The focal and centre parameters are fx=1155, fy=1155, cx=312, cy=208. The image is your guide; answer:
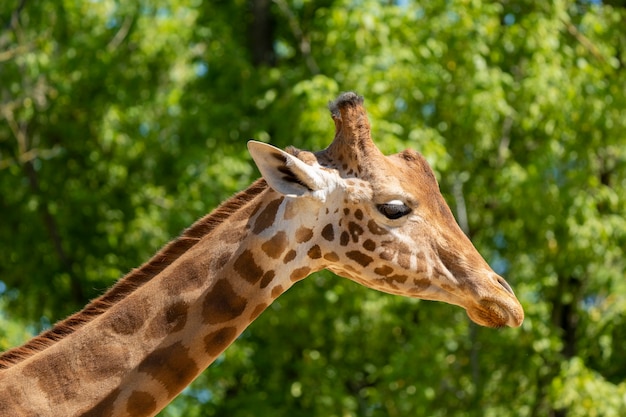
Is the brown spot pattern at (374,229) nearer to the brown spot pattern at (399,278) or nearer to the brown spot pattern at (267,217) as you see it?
the brown spot pattern at (399,278)

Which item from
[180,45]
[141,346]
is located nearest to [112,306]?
[141,346]

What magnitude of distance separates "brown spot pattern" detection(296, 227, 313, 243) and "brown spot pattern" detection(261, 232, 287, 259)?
6 centimetres

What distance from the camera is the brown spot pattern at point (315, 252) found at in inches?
185

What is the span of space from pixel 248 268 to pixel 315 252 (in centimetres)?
31

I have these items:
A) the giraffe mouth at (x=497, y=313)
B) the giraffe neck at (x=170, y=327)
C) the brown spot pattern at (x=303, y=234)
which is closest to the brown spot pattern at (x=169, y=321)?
the giraffe neck at (x=170, y=327)

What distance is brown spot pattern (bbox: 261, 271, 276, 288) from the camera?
457 centimetres

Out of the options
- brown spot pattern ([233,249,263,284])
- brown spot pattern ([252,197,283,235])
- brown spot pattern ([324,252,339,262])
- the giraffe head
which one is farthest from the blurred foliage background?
brown spot pattern ([233,249,263,284])

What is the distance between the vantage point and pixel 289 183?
15.1 ft

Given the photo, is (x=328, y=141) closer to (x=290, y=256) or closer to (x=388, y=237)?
(x=388, y=237)

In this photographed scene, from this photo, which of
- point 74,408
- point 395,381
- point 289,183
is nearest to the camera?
point 74,408

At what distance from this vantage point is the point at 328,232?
4.72 m

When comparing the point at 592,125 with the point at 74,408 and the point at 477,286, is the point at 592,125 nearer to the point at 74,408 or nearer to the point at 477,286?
the point at 477,286

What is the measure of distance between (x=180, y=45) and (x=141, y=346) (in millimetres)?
11368

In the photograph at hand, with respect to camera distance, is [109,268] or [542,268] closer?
[542,268]
